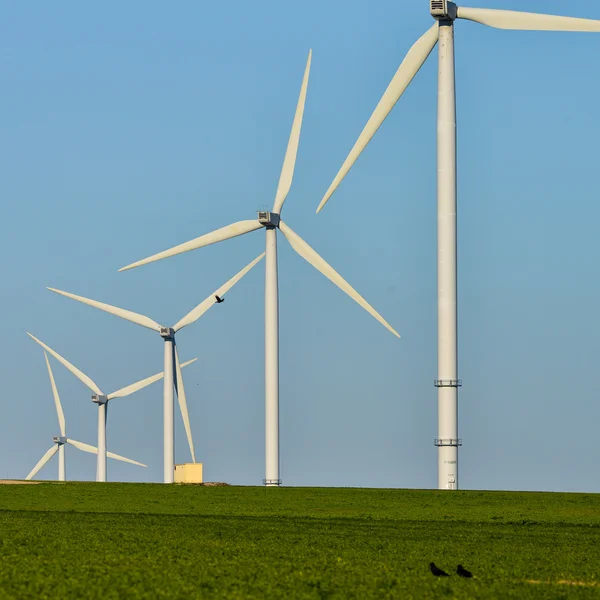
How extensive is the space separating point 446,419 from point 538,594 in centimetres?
4476

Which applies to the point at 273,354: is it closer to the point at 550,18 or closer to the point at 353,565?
the point at 550,18

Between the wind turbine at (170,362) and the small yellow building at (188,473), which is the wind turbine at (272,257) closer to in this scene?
the wind turbine at (170,362)

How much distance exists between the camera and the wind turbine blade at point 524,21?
6956 cm

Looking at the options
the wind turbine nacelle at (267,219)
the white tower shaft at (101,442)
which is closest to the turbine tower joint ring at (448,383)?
the wind turbine nacelle at (267,219)

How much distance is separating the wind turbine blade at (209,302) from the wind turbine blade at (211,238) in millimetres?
2807

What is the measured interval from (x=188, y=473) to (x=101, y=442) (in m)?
21.7

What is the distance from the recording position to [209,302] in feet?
359

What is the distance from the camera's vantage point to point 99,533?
48.5 meters

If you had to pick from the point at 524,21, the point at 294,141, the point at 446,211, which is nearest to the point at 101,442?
the point at 294,141

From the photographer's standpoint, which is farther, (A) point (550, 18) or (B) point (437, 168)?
(B) point (437, 168)

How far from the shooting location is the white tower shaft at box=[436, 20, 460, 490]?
76.2 m

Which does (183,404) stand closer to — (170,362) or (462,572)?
(170,362)

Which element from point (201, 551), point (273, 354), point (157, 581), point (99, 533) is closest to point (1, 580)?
point (157, 581)

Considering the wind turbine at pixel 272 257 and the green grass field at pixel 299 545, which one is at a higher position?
the wind turbine at pixel 272 257
